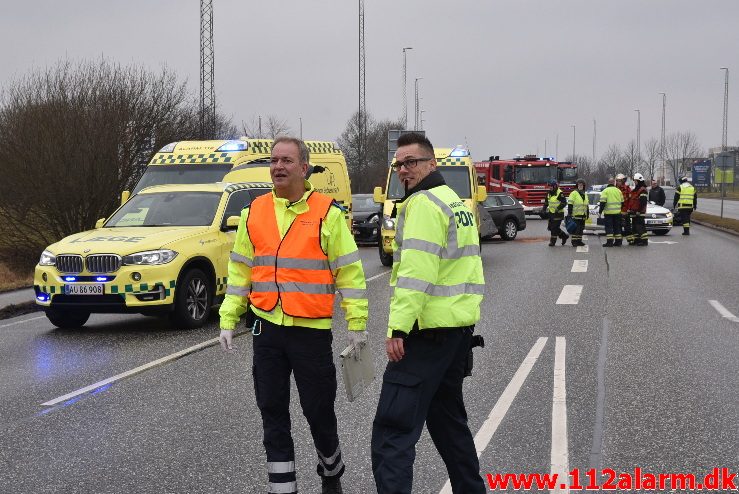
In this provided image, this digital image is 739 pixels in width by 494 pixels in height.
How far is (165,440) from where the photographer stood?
243 inches

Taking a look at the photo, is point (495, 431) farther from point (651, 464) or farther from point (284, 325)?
point (284, 325)

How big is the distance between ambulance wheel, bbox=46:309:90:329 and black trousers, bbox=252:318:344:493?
7.17m

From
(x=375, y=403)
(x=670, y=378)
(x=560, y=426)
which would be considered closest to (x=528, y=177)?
(x=670, y=378)

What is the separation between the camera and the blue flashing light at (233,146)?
17328 mm

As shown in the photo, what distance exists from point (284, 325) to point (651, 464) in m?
2.31

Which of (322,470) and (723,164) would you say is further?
(723,164)

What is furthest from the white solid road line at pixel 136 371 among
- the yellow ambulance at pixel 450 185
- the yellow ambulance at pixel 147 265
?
the yellow ambulance at pixel 450 185

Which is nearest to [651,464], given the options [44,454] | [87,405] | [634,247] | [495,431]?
[495,431]

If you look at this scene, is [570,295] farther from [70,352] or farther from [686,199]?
[686,199]

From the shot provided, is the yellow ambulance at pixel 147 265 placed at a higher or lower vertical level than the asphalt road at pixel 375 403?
higher

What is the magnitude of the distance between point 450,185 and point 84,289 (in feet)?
37.3

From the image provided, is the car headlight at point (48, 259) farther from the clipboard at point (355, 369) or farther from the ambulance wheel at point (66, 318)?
the clipboard at point (355, 369)

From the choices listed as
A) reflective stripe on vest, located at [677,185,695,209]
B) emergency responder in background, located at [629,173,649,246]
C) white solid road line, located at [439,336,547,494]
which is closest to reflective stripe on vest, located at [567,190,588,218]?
emergency responder in background, located at [629,173,649,246]

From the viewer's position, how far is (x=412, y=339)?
4.26 metres
